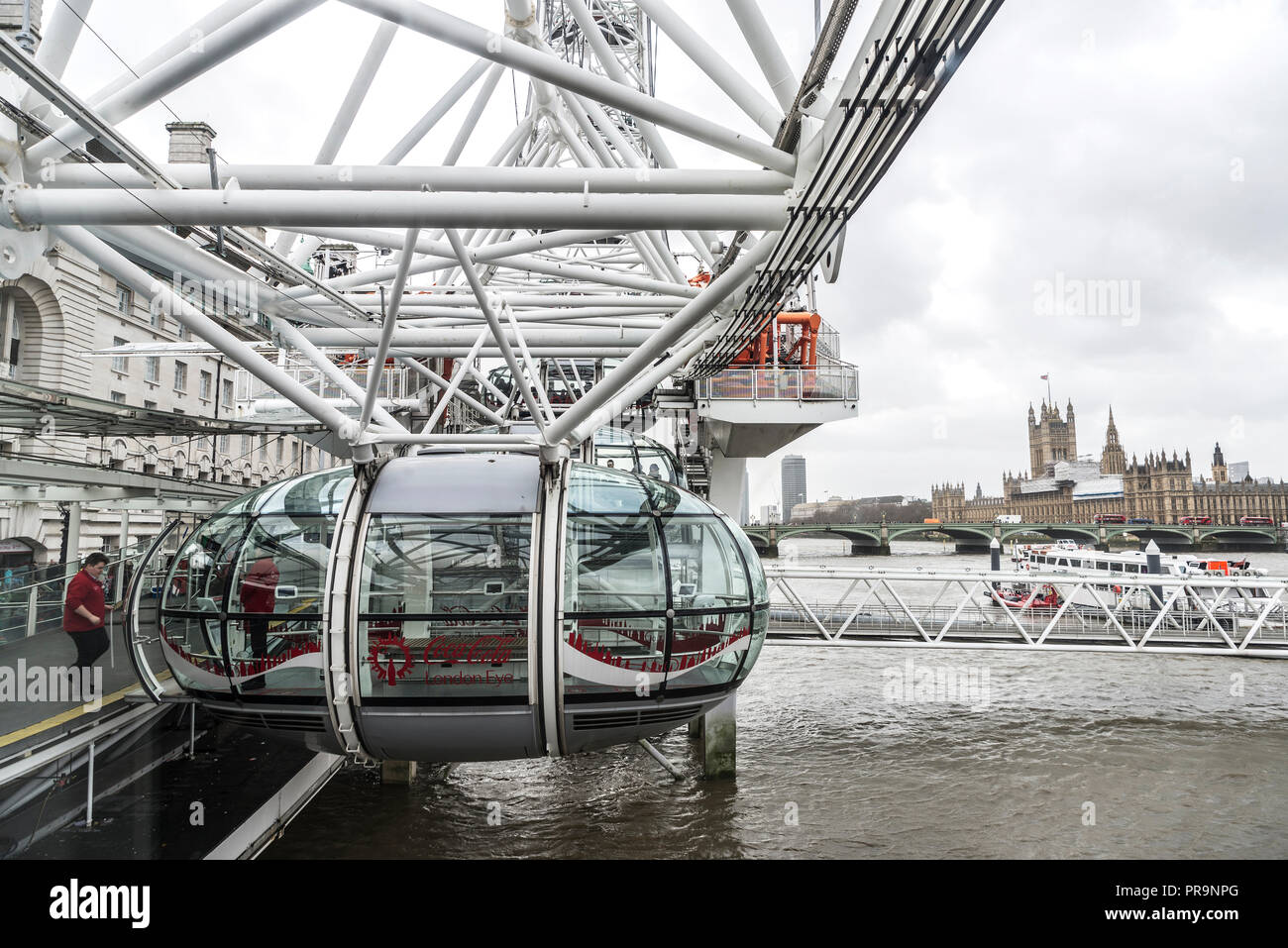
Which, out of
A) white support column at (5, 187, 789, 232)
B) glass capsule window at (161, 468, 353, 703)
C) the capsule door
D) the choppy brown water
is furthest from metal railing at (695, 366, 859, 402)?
white support column at (5, 187, 789, 232)

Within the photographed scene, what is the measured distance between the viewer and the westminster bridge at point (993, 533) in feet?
287

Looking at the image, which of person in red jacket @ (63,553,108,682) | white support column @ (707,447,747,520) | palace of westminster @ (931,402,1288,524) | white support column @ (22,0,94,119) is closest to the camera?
white support column @ (22,0,94,119)

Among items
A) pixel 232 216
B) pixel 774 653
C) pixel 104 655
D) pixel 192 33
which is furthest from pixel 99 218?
pixel 774 653

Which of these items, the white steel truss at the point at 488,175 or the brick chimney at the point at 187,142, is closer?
the white steel truss at the point at 488,175

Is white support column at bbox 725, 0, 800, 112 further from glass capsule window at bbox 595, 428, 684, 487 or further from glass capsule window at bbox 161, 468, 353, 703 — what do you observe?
glass capsule window at bbox 595, 428, 684, 487

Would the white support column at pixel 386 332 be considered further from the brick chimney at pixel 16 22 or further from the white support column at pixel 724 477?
the white support column at pixel 724 477

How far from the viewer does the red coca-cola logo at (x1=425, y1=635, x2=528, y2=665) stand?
6.68 m

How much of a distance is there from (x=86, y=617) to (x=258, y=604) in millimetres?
3670
